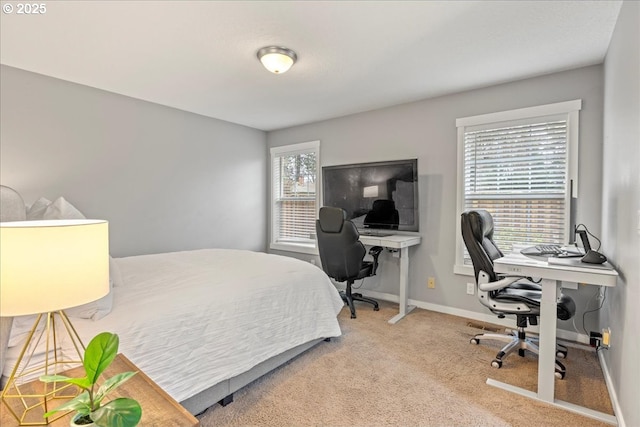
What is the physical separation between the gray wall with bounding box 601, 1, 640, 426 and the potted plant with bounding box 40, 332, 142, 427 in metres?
1.91

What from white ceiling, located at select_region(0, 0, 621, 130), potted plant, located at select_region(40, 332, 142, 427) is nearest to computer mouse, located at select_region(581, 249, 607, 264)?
white ceiling, located at select_region(0, 0, 621, 130)

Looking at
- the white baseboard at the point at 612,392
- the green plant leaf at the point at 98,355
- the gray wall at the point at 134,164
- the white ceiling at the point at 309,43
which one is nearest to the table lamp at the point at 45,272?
the green plant leaf at the point at 98,355

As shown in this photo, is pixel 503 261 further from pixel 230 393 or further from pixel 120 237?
pixel 120 237

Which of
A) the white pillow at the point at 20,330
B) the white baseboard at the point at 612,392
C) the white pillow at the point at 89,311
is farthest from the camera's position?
the white baseboard at the point at 612,392

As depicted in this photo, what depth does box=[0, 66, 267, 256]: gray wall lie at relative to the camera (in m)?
2.80

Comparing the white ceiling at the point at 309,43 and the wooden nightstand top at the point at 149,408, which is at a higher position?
the white ceiling at the point at 309,43

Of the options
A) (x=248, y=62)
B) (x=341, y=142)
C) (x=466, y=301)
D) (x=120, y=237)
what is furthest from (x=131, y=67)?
(x=466, y=301)

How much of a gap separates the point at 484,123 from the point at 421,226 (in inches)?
48.7

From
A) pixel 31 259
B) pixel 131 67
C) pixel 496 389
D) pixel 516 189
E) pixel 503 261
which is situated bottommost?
pixel 496 389

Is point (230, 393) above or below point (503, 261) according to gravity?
below

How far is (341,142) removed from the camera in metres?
4.23

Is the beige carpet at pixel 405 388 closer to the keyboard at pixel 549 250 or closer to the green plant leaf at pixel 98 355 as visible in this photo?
the keyboard at pixel 549 250

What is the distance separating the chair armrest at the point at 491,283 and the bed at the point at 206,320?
1152mm

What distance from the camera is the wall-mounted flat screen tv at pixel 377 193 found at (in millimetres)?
3457
